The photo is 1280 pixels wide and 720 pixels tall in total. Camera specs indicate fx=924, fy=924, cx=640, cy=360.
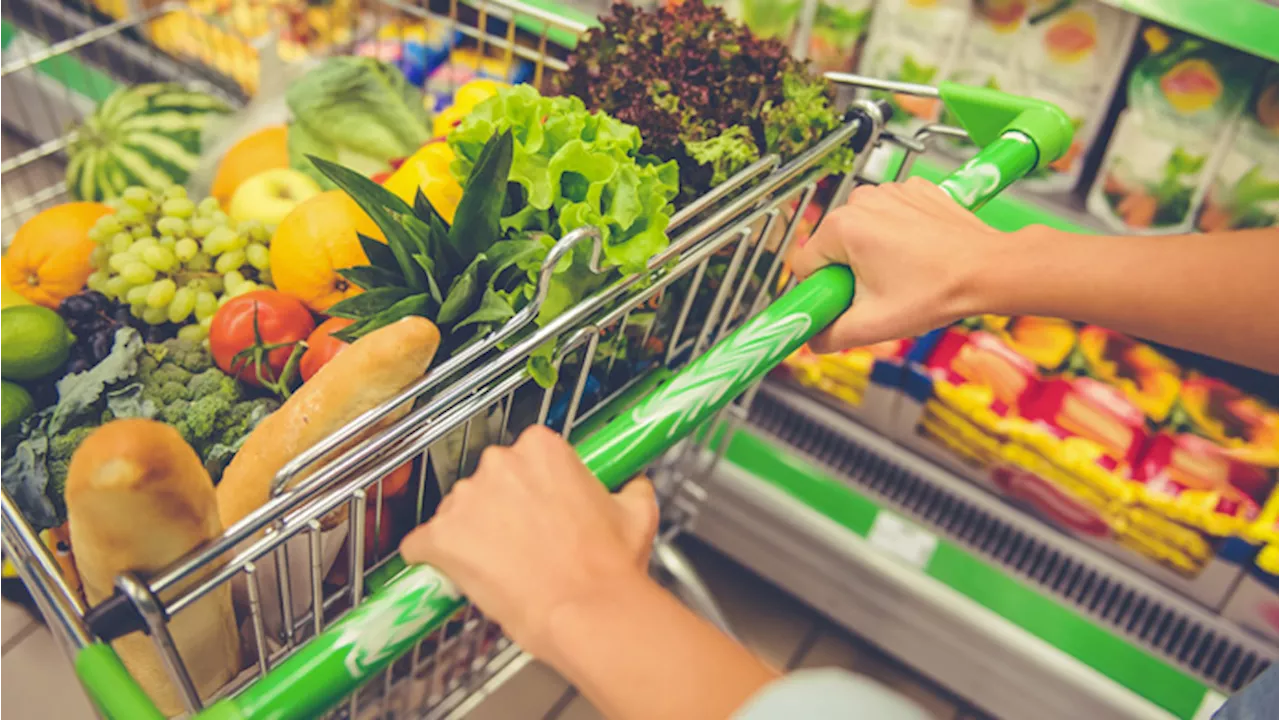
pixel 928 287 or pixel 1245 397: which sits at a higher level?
pixel 928 287

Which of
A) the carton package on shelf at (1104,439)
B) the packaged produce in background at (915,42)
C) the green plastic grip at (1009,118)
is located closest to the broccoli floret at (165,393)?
the green plastic grip at (1009,118)

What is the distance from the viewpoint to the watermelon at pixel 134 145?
141 cm

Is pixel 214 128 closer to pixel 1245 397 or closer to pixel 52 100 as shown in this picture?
pixel 52 100

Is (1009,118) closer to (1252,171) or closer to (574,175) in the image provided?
(574,175)

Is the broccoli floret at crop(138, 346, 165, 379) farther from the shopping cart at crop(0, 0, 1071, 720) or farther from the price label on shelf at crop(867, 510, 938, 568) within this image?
the price label on shelf at crop(867, 510, 938, 568)

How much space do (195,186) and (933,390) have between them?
1279mm

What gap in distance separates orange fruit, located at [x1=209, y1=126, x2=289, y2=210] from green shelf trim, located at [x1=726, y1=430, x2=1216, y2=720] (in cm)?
100

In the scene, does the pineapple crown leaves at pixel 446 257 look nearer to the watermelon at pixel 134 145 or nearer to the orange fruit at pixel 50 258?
the orange fruit at pixel 50 258

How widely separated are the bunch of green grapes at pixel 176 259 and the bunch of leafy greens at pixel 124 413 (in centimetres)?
6

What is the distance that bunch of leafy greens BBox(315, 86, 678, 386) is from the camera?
2.78 ft

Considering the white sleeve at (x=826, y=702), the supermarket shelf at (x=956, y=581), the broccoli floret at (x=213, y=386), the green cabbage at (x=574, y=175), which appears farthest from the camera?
the supermarket shelf at (x=956, y=581)

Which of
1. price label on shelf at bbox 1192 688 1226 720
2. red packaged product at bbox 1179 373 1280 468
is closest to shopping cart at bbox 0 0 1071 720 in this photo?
red packaged product at bbox 1179 373 1280 468

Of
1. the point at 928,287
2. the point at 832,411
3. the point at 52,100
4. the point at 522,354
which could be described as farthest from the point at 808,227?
the point at 52,100

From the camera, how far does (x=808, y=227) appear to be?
1756mm
